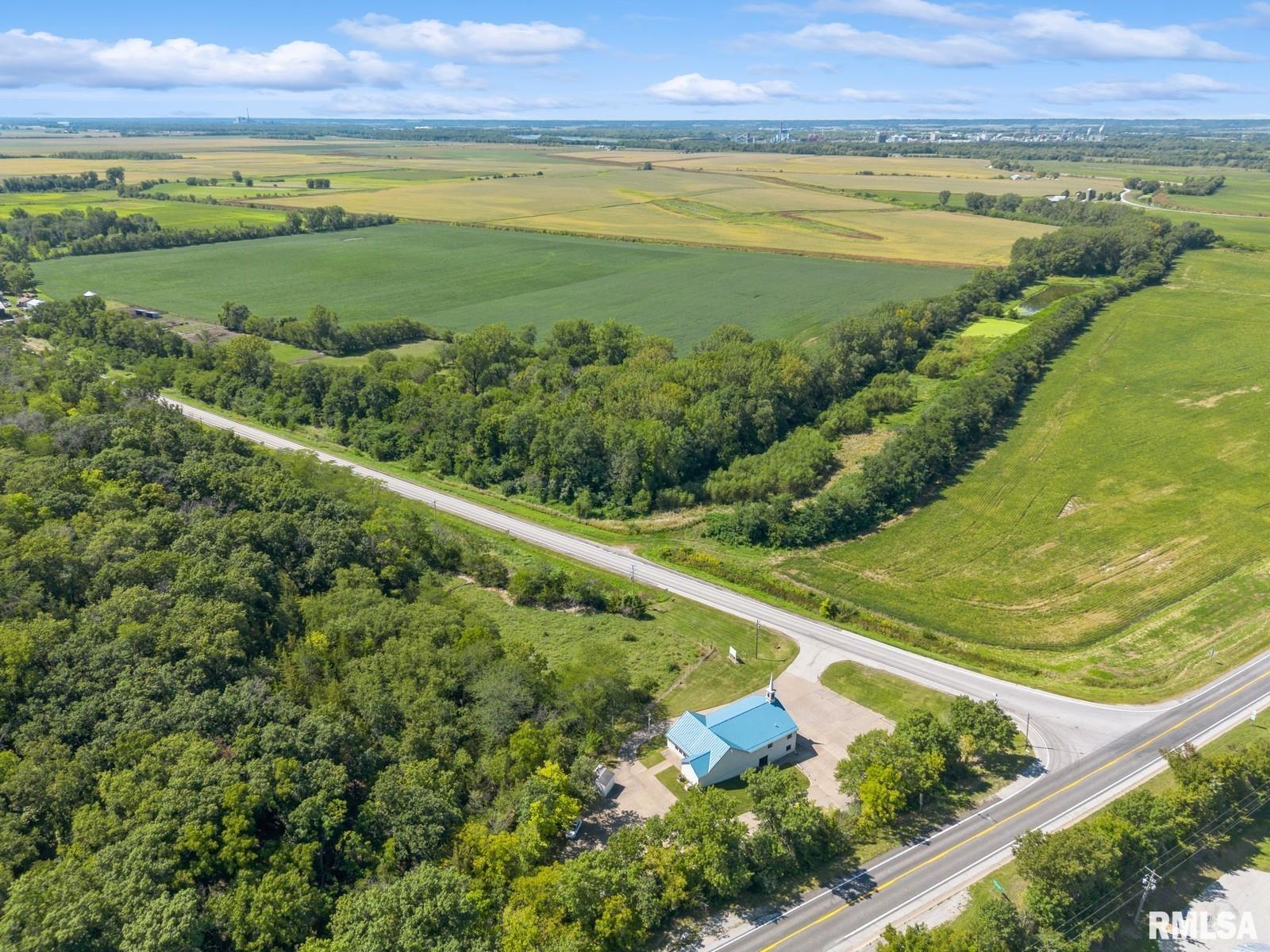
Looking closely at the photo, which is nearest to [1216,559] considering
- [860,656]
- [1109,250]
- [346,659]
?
[860,656]

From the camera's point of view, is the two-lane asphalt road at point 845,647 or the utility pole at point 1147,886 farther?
the two-lane asphalt road at point 845,647

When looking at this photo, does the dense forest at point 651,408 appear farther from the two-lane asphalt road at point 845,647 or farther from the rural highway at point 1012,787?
the rural highway at point 1012,787

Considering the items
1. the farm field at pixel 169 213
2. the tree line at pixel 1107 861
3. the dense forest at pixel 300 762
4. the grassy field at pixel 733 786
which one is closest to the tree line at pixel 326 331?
the dense forest at pixel 300 762

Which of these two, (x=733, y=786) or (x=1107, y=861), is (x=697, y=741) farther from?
(x=1107, y=861)

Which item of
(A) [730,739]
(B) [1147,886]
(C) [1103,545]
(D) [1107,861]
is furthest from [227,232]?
(B) [1147,886]

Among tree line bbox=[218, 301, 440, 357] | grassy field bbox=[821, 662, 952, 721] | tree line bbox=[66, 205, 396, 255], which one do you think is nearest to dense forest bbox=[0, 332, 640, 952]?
grassy field bbox=[821, 662, 952, 721]

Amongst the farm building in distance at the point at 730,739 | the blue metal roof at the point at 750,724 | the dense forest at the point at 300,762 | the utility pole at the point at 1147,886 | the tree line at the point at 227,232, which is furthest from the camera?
the tree line at the point at 227,232
